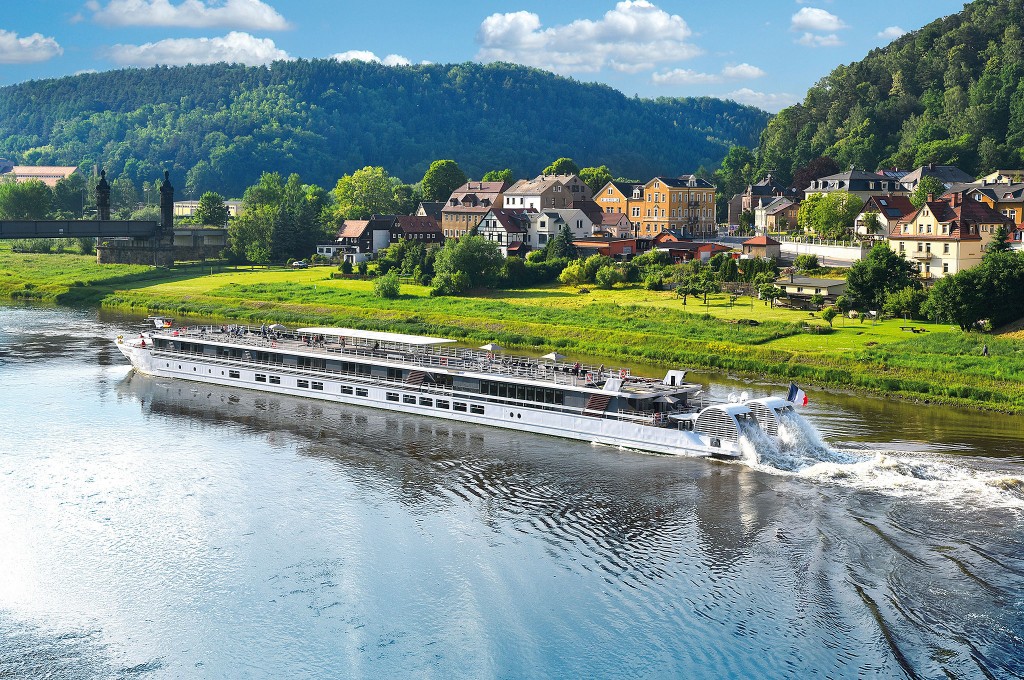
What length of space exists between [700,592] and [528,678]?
6222 millimetres

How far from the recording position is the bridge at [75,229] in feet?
338

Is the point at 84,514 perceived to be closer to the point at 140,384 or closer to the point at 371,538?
the point at 371,538

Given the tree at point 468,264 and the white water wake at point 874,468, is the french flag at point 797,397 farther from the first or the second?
the tree at point 468,264

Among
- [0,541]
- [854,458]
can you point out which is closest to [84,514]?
[0,541]

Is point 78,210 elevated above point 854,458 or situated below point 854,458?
above

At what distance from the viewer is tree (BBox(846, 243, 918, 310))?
69.1m

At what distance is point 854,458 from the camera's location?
39.0 meters

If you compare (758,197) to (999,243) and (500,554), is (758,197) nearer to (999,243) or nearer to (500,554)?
(999,243)

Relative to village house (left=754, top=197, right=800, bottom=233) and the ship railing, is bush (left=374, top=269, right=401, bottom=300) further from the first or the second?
village house (left=754, top=197, right=800, bottom=233)

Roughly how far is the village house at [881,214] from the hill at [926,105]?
3234 centimetres

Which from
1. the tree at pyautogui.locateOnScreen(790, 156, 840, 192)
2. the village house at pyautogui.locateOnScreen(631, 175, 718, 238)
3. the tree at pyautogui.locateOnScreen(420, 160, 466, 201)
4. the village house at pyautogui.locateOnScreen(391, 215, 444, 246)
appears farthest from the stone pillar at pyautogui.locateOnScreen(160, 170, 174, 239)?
the tree at pyautogui.locateOnScreen(790, 156, 840, 192)

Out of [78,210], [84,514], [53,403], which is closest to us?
[84,514]

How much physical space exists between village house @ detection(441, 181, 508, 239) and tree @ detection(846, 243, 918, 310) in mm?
47470

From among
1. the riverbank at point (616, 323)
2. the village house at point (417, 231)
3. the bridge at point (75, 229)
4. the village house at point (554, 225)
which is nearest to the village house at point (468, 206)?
the village house at point (417, 231)
